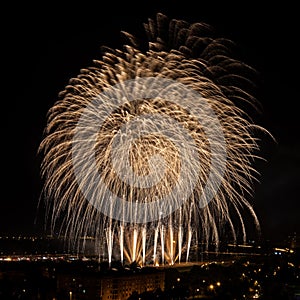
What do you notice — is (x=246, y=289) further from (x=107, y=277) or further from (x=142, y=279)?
(x=107, y=277)

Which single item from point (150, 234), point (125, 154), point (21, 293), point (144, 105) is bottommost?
point (21, 293)

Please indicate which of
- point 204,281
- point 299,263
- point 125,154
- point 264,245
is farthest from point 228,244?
point 125,154

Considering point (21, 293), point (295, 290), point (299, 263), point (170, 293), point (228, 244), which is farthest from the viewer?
point (228, 244)

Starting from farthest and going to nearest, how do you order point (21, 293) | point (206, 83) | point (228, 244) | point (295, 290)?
point (228, 244)
point (295, 290)
point (21, 293)
point (206, 83)

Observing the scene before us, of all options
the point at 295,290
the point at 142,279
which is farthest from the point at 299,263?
the point at 142,279

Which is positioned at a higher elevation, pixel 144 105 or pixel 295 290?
pixel 144 105

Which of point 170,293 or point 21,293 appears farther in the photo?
point 21,293

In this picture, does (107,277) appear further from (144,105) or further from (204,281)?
(144,105)

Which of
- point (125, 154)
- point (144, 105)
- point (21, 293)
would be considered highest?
point (144, 105)

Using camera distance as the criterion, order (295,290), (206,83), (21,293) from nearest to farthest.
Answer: (206,83)
(21,293)
(295,290)
